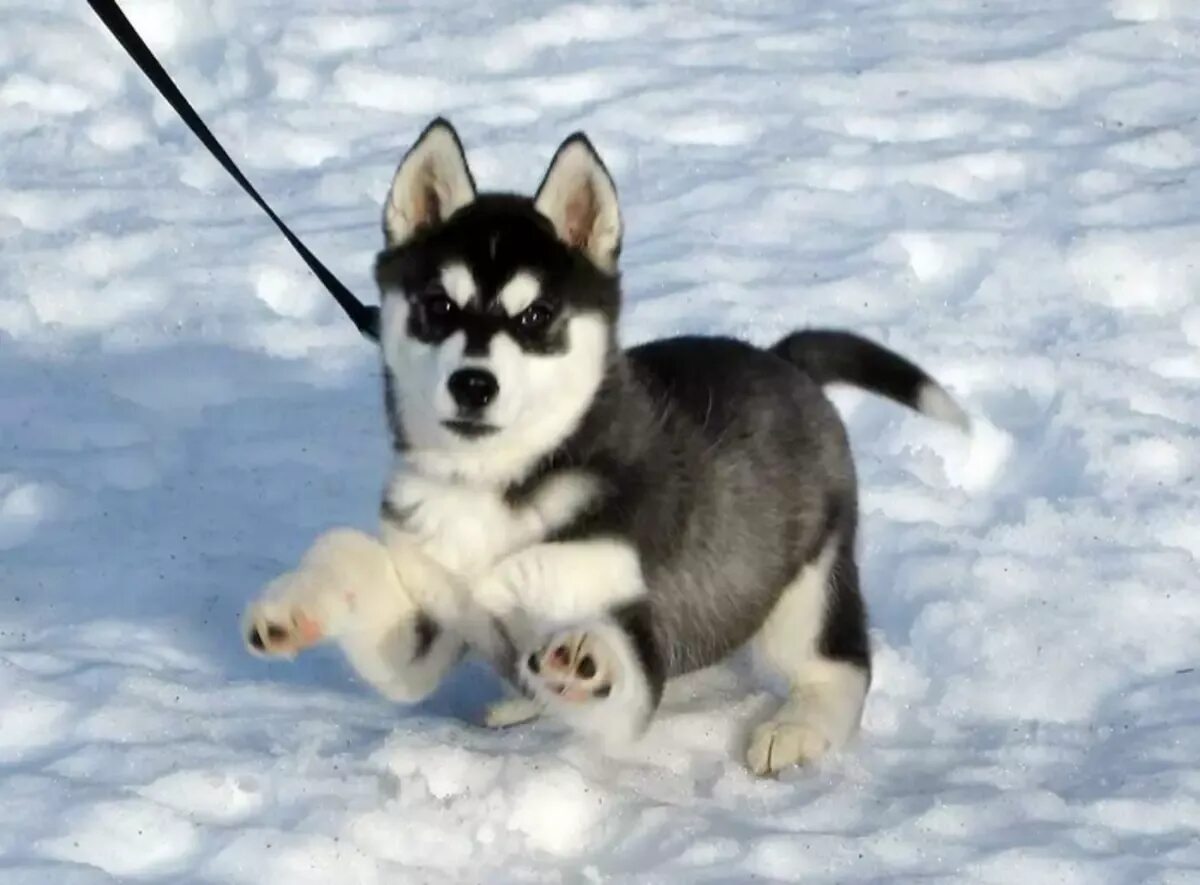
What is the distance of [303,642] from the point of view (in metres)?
2.95

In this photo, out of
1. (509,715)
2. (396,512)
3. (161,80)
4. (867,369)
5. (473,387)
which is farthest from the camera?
(867,369)

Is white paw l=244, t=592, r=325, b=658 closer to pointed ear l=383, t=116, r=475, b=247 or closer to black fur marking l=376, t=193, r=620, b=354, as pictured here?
black fur marking l=376, t=193, r=620, b=354

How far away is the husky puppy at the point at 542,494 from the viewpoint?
2961 mm

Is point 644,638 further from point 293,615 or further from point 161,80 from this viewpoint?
point 161,80

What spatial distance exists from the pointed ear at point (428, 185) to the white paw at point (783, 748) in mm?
1100

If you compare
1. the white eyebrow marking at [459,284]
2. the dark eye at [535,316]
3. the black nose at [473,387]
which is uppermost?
the white eyebrow marking at [459,284]

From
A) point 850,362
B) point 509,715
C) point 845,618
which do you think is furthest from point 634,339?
point 509,715

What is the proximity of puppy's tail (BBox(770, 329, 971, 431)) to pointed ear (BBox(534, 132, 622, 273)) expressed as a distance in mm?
689

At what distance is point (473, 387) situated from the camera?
2914 millimetres

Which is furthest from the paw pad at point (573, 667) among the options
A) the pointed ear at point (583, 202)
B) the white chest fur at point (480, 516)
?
the pointed ear at point (583, 202)

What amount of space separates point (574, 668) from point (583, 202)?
2.84 feet

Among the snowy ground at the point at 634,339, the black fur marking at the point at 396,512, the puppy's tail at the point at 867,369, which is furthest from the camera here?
the puppy's tail at the point at 867,369

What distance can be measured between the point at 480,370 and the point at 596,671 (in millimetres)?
509

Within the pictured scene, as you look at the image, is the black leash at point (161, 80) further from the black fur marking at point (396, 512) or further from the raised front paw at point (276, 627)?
the raised front paw at point (276, 627)
